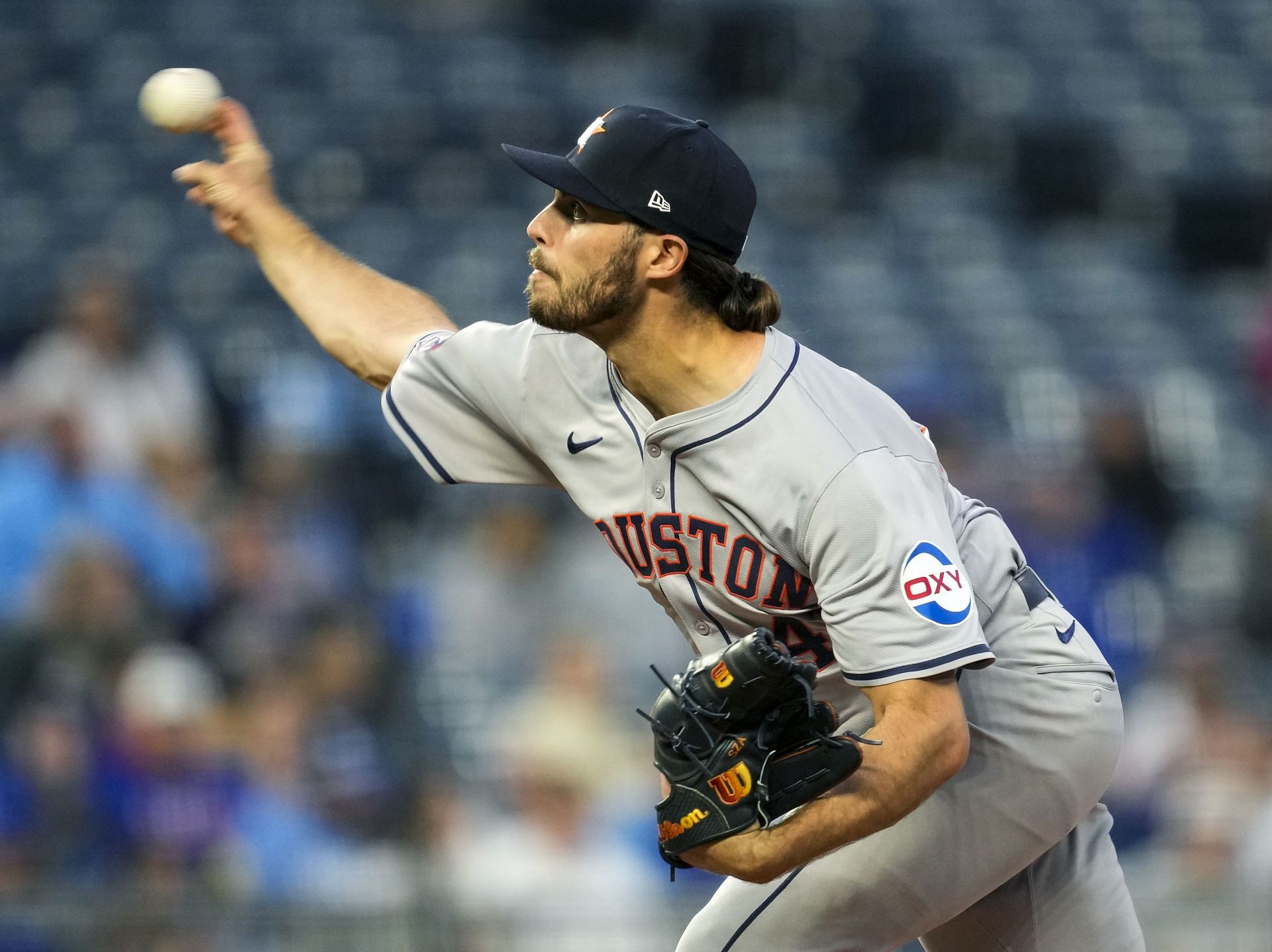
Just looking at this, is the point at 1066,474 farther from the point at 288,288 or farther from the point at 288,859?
the point at 288,288

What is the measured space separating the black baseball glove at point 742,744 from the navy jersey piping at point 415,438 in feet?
2.58

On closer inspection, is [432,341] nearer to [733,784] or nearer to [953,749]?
[733,784]

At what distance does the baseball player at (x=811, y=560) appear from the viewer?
2.65 meters

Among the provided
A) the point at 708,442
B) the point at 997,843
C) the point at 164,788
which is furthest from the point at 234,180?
the point at 164,788

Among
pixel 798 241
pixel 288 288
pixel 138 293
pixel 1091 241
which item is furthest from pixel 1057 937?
pixel 1091 241

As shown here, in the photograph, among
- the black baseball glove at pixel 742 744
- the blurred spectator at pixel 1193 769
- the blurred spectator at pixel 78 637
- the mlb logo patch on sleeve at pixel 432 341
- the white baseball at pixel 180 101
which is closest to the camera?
the black baseball glove at pixel 742 744

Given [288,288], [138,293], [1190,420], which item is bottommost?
[1190,420]

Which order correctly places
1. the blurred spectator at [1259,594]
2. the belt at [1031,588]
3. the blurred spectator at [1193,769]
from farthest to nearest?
the blurred spectator at [1259,594]
the blurred spectator at [1193,769]
the belt at [1031,588]

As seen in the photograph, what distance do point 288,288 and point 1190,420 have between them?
5.74 m

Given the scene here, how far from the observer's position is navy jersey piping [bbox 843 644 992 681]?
262 centimetres

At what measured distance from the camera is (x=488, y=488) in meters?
6.96

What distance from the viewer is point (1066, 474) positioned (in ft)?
23.5

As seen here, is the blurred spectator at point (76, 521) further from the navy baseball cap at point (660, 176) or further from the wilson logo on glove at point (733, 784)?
the wilson logo on glove at point (733, 784)

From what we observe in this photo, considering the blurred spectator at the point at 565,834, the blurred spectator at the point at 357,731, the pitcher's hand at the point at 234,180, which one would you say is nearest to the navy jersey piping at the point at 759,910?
the pitcher's hand at the point at 234,180
